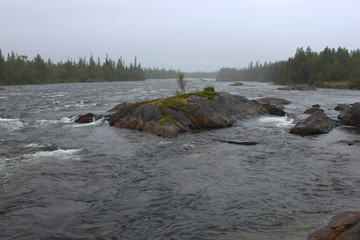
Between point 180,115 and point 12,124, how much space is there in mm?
15967

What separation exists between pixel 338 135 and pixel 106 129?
61.5 feet

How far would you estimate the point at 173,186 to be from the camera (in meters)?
11.1

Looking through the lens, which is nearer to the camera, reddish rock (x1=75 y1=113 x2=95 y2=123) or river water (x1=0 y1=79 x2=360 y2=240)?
river water (x1=0 y1=79 x2=360 y2=240)

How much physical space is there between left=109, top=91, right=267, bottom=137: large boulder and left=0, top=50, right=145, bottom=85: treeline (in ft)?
379

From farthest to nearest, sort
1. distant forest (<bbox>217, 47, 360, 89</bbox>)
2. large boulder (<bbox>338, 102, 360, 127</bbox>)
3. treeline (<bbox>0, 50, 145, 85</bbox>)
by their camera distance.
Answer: treeline (<bbox>0, 50, 145, 85</bbox>) < distant forest (<bbox>217, 47, 360, 89</bbox>) < large boulder (<bbox>338, 102, 360, 127</bbox>)

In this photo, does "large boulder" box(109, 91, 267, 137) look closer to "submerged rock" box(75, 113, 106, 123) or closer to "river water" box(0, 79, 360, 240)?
"river water" box(0, 79, 360, 240)

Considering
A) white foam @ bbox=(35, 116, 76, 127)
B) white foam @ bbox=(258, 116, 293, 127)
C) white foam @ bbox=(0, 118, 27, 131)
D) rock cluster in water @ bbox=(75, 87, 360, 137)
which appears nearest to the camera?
rock cluster in water @ bbox=(75, 87, 360, 137)

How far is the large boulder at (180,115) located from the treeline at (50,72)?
115 m

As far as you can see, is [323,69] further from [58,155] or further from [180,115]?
[58,155]

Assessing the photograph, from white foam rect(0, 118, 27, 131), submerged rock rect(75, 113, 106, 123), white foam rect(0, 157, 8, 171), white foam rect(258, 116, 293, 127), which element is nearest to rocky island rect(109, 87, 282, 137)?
white foam rect(258, 116, 293, 127)

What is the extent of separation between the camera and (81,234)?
7.72 metres

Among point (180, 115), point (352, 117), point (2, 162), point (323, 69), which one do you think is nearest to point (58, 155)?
point (2, 162)

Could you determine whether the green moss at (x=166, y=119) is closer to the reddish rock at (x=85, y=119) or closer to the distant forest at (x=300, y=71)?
the reddish rock at (x=85, y=119)

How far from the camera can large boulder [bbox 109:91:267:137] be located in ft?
70.0
